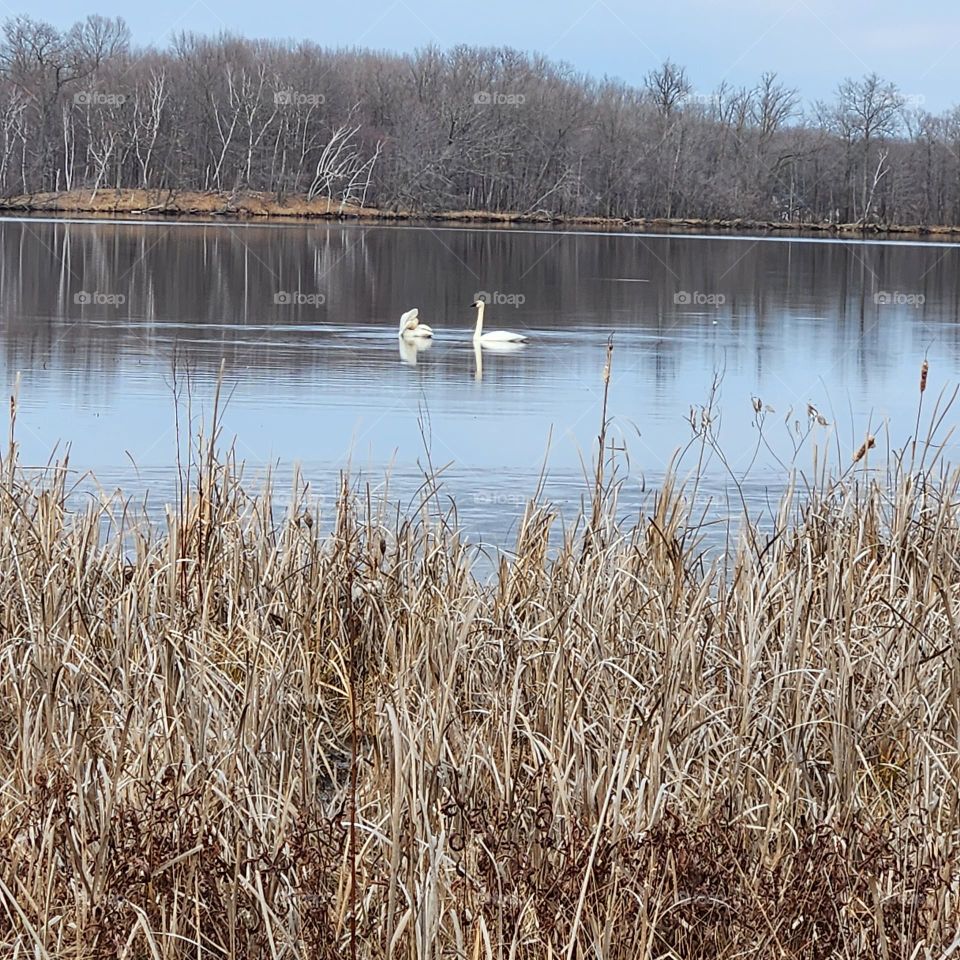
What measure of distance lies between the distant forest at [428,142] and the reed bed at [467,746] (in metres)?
68.6

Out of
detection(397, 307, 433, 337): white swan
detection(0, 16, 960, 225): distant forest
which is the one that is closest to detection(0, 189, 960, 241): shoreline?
detection(0, 16, 960, 225): distant forest

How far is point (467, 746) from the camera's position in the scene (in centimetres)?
373

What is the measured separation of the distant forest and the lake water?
44.3m

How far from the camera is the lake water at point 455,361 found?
987cm

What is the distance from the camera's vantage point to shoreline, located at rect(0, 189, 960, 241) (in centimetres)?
6838

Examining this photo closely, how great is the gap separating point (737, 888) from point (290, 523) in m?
2.41

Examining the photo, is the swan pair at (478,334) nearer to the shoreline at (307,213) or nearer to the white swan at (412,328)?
the white swan at (412,328)

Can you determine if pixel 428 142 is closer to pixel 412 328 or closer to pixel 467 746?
pixel 412 328

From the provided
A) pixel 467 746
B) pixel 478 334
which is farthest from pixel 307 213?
pixel 467 746

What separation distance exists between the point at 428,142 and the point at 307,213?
35.6ft

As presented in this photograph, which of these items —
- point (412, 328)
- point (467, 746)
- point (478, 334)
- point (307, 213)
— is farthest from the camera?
point (307, 213)

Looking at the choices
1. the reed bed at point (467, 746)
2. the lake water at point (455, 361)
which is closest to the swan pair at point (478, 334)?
the lake water at point (455, 361)

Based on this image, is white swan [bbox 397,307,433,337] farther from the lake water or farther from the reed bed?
the reed bed

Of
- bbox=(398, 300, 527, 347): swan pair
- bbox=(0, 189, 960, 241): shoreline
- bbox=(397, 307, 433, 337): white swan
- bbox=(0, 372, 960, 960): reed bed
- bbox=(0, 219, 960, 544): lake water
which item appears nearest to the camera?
bbox=(0, 372, 960, 960): reed bed
